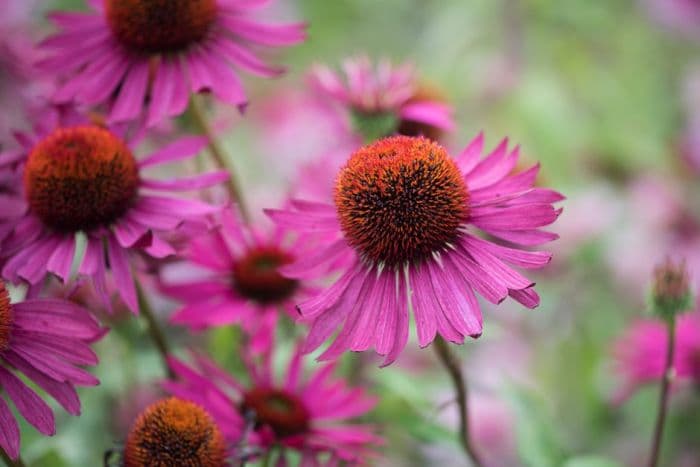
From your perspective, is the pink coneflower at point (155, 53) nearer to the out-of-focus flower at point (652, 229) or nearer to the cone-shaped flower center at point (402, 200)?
the cone-shaped flower center at point (402, 200)

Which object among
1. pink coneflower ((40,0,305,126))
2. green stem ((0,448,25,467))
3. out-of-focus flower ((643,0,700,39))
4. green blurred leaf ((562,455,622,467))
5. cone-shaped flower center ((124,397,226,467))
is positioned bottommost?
green stem ((0,448,25,467))

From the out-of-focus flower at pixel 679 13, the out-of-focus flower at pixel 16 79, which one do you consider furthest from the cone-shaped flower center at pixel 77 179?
the out-of-focus flower at pixel 679 13

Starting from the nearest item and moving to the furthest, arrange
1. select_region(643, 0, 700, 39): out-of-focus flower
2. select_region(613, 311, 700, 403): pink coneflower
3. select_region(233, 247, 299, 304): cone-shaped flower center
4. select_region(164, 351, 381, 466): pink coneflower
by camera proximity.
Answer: select_region(164, 351, 381, 466): pink coneflower, select_region(233, 247, 299, 304): cone-shaped flower center, select_region(613, 311, 700, 403): pink coneflower, select_region(643, 0, 700, 39): out-of-focus flower

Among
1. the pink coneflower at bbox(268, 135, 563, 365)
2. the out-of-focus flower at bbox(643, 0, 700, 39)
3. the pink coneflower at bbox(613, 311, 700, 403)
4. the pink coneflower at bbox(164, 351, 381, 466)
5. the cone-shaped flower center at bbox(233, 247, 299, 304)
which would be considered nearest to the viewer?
the pink coneflower at bbox(268, 135, 563, 365)

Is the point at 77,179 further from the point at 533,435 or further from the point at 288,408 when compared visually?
the point at 533,435

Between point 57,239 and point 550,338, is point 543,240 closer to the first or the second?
point 57,239

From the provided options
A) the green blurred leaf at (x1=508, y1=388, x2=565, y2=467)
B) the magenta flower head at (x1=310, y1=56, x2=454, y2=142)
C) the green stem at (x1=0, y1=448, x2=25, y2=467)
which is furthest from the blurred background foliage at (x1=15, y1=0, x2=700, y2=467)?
the magenta flower head at (x1=310, y1=56, x2=454, y2=142)

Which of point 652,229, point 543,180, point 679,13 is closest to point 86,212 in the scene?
point 543,180

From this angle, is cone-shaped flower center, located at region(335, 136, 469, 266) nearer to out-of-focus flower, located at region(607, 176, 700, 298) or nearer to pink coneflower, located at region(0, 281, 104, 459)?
pink coneflower, located at region(0, 281, 104, 459)
